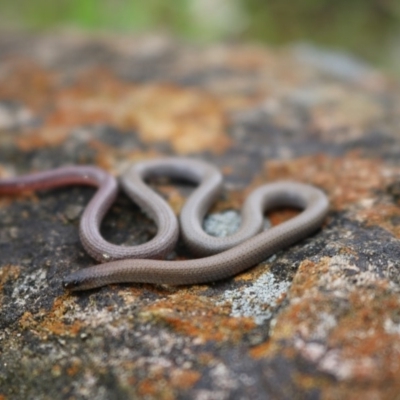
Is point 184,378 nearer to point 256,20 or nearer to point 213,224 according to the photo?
point 213,224

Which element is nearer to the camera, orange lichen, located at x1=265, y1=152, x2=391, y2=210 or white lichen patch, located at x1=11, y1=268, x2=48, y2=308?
white lichen patch, located at x1=11, y1=268, x2=48, y2=308

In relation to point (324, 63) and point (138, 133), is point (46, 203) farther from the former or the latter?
point (324, 63)

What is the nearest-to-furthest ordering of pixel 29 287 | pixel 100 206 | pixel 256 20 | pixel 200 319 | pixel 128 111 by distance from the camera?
1. pixel 200 319
2. pixel 29 287
3. pixel 100 206
4. pixel 128 111
5. pixel 256 20

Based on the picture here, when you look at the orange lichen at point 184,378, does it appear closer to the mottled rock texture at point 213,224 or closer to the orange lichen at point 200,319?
the mottled rock texture at point 213,224

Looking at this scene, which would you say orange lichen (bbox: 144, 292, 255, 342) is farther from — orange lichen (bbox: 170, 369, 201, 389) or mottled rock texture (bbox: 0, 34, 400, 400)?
orange lichen (bbox: 170, 369, 201, 389)

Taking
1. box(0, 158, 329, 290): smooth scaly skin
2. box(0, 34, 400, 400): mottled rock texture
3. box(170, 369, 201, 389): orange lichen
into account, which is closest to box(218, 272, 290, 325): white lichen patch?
box(0, 34, 400, 400): mottled rock texture

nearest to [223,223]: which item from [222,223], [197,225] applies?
[222,223]

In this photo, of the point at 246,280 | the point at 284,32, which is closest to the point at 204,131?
the point at 246,280
